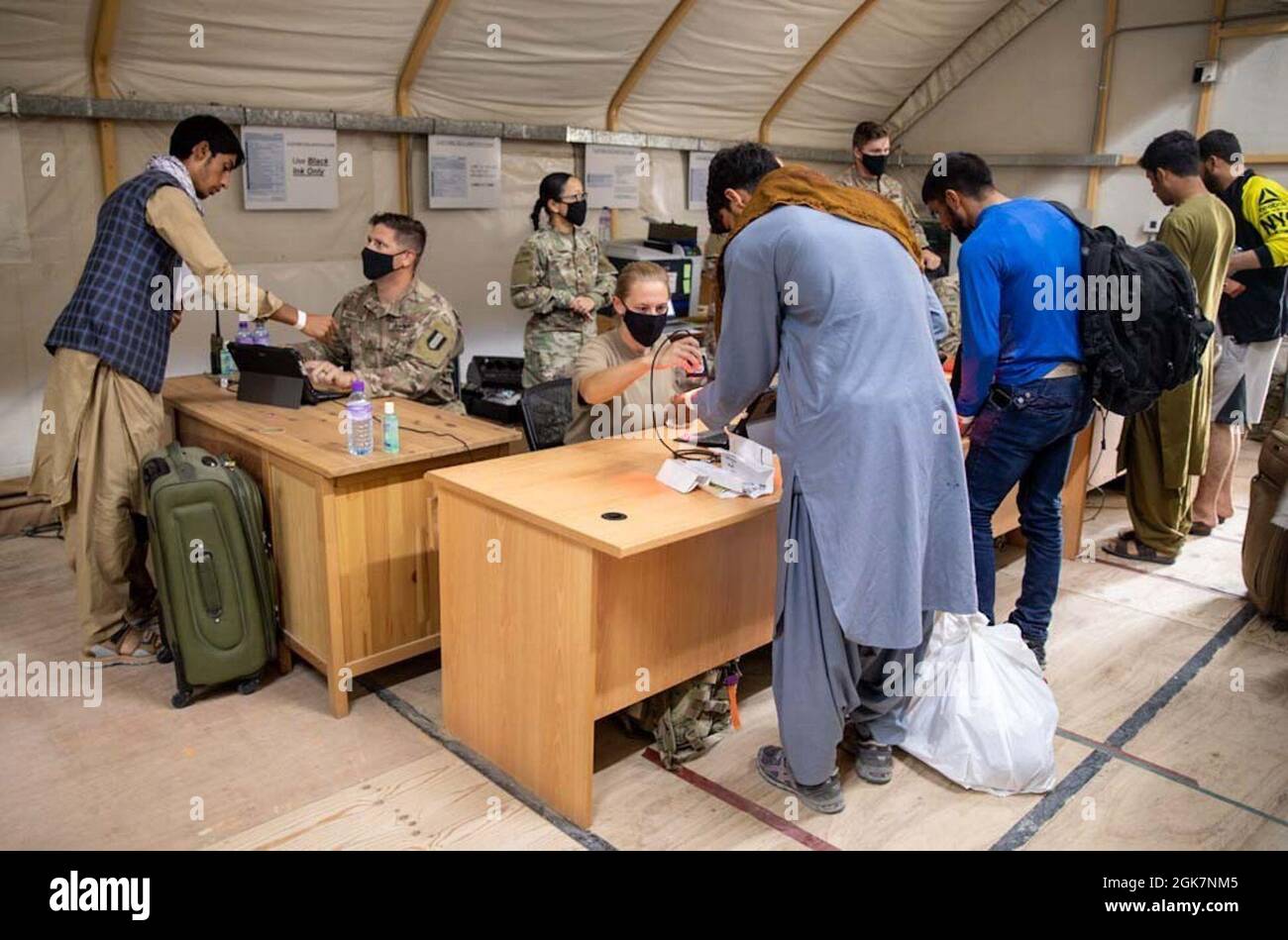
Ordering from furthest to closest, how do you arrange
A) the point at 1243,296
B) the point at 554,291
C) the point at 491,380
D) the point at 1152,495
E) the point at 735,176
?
the point at 491,380
the point at 554,291
the point at 1243,296
the point at 1152,495
the point at 735,176

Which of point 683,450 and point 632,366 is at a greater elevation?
point 632,366

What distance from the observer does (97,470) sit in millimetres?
3207

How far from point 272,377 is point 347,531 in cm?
89

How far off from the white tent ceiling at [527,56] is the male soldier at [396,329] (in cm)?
170

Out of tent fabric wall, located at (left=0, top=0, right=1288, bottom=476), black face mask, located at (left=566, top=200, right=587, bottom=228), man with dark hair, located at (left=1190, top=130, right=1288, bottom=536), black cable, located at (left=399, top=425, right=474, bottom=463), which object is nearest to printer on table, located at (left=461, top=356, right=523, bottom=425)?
tent fabric wall, located at (left=0, top=0, right=1288, bottom=476)

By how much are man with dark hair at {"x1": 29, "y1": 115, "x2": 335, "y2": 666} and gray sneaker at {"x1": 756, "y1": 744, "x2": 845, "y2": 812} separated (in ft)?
6.72

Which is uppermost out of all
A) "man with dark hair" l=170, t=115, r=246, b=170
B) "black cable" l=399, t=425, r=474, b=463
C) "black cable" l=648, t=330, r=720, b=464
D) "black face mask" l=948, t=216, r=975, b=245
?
"man with dark hair" l=170, t=115, r=246, b=170

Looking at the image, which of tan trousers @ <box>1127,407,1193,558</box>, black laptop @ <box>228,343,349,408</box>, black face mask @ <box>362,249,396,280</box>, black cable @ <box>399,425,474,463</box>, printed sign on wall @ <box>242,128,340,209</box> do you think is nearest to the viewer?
black cable @ <box>399,425,474,463</box>

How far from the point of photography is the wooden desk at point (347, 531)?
2906 millimetres

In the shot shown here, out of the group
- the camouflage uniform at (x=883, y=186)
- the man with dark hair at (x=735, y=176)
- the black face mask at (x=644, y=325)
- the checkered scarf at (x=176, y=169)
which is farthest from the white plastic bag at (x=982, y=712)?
the camouflage uniform at (x=883, y=186)

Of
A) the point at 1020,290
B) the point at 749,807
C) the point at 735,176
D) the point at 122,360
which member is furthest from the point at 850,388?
the point at 122,360

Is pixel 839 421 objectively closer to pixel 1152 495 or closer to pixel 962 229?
pixel 962 229

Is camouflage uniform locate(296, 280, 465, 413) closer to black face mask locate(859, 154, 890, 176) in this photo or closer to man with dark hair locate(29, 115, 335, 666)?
man with dark hair locate(29, 115, 335, 666)

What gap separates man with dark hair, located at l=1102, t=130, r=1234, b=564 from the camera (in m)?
3.94
